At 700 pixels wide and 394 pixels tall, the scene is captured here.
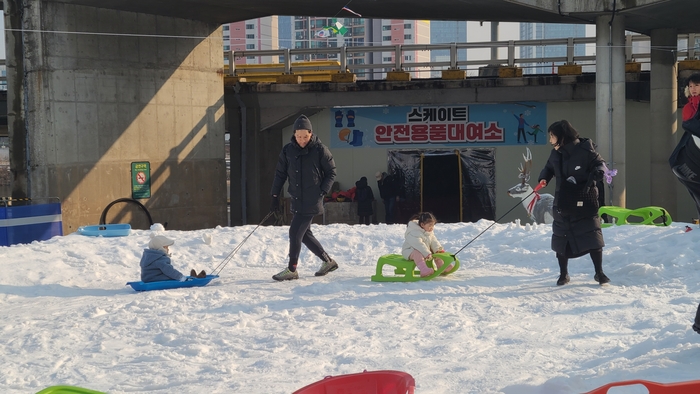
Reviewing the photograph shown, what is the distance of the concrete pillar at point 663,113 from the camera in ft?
64.3

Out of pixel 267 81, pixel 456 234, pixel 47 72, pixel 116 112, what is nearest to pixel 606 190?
pixel 456 234

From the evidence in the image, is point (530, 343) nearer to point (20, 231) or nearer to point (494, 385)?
point (494, 385)

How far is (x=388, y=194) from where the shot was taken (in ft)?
72.1

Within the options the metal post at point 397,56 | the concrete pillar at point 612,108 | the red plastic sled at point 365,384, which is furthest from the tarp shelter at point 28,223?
the concrete pillar at point 612,108

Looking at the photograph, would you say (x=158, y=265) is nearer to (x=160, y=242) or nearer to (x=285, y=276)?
(x=160, y=242)

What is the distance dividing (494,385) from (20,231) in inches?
439

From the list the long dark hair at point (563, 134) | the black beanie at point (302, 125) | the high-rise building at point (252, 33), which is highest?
the high-rise building at point (252, 33)

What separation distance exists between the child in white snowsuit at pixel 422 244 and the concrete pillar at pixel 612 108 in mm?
10502

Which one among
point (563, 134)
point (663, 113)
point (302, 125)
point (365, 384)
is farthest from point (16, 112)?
point (365, 384)

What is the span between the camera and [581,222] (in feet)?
24.2

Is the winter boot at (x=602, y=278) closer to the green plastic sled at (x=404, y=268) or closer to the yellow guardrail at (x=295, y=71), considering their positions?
the green plastic sled at (x=404, y=268)

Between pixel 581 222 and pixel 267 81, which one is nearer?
pixel 581 222

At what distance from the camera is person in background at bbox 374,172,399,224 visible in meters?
22.0

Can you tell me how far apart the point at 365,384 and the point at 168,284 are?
4619 millimetres
